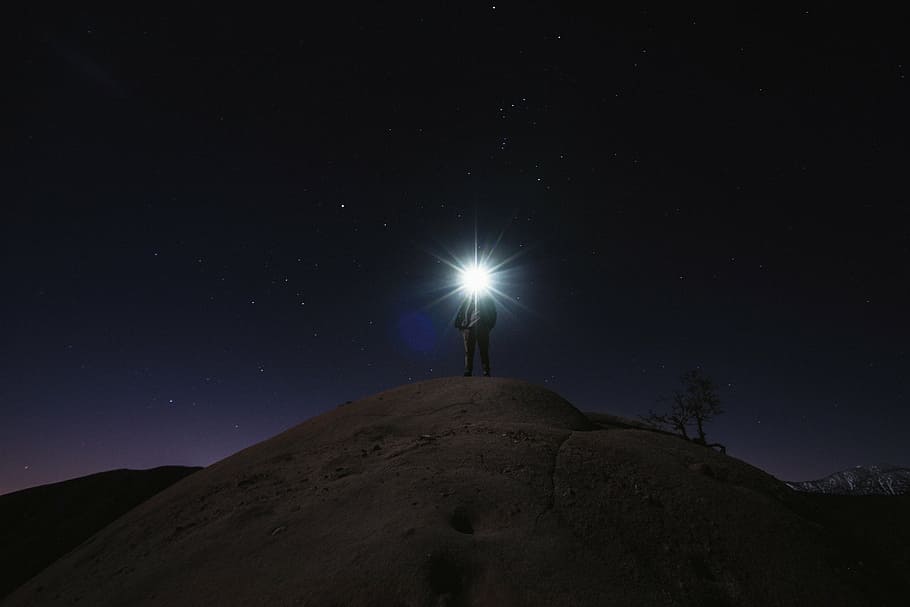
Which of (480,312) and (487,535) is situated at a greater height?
(480,312)

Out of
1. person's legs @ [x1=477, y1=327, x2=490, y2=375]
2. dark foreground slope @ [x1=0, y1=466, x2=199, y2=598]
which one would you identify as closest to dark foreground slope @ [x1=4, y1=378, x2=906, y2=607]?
person's legs @ [x1=477, y1=327, x2=490, y2=375]

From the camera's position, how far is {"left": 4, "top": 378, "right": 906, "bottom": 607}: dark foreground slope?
11.6 feet

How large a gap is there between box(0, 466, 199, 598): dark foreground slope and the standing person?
20200 millimetres

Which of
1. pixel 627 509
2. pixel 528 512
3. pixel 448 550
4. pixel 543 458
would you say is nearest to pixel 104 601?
pixel 448 550

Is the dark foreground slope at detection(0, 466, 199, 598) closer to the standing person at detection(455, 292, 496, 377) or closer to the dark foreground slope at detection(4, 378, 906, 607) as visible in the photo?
the dark foreground slope at detection(4, 378, 906, 607)

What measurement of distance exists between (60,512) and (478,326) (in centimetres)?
2508

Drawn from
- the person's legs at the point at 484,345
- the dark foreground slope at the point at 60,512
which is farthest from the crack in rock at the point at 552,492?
the dark foreground slope at the point at 60,512

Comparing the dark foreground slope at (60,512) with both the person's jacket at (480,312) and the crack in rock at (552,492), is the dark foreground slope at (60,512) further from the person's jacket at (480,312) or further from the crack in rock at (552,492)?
the crack in rock at (552,492)

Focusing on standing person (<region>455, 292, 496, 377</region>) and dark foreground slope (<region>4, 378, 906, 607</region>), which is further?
standing person (<region>455, 292, 496, 377</region>)

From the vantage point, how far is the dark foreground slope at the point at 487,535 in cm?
354

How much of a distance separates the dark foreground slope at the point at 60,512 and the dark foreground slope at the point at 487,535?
18.2m

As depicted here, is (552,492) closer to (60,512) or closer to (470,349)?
(470,349)

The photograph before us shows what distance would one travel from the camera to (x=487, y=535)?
156 inches

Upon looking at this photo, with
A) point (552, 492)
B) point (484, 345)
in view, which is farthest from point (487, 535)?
point (484, 345)
